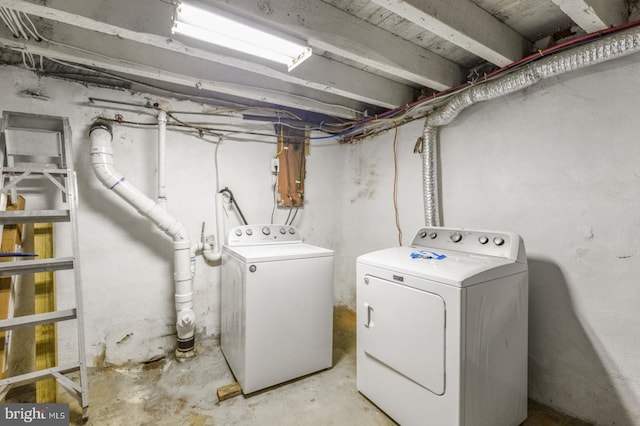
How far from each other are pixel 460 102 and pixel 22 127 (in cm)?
284

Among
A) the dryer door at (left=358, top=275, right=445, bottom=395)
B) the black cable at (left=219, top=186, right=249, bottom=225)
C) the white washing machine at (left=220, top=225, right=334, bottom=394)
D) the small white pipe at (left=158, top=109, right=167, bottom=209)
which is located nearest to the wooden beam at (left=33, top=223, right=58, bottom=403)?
the small white pipe at (left=158, top=109, right=167, bottom=209)

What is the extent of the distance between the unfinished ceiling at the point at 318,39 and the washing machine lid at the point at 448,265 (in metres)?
1.16

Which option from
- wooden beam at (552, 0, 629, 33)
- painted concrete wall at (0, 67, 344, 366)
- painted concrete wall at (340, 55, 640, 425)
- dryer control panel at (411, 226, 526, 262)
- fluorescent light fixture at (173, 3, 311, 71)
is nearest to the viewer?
wooden beam at (552, 0, 629, 33)

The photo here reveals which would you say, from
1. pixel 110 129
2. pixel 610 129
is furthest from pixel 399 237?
pixel 110 129

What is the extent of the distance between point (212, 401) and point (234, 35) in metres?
2.14

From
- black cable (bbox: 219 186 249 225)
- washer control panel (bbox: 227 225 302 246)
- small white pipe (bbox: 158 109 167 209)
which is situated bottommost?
washer control panel (bbox: 227 225 302 246)

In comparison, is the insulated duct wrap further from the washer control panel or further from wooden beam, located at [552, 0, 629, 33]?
the washer control panel

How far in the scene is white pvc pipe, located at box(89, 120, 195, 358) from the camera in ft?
6.15

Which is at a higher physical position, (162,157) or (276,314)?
(162,157)

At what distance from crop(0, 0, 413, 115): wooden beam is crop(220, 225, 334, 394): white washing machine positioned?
1.20 meters

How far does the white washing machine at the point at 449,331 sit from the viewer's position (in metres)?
1.28

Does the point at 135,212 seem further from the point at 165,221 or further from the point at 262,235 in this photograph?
the point at 262,235

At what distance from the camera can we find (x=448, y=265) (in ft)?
4.69

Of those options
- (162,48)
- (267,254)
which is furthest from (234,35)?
(267,254)
